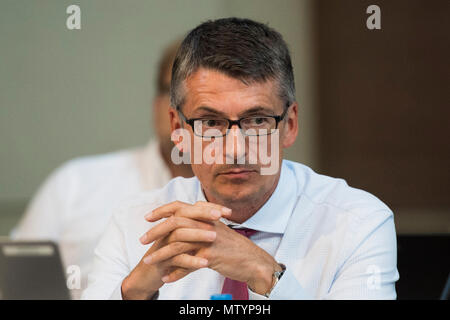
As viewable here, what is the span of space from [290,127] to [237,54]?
0.19 metres

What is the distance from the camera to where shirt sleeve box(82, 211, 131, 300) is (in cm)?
124

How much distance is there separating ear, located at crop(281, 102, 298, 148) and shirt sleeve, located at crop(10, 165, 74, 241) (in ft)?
4.33

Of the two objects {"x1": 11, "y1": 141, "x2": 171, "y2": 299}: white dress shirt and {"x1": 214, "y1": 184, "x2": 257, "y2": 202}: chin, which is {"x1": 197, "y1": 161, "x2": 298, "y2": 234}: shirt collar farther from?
{"x1": 11, "y1": 141, "x2": 171, "y2": 299}: white dress shirt

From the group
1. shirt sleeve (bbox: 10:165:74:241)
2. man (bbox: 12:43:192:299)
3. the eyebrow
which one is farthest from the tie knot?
shirt sleeve (bbox: 10:165:74:241)

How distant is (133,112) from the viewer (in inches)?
80.7

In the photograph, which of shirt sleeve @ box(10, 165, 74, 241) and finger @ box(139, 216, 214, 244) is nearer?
finger @ box(139, 216, 214, 244)

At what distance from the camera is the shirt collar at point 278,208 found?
120 centimetres

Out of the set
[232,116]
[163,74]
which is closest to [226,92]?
[232,116]

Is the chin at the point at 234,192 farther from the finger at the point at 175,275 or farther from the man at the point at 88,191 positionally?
the man at the point at 88,191

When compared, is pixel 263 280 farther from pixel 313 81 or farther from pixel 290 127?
pixel 313 81

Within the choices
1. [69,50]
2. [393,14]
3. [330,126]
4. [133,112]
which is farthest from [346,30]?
[133,112]

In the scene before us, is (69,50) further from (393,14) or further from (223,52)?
(393,14)

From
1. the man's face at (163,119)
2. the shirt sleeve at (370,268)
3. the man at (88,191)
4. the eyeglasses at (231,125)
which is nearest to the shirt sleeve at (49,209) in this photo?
the man at (88,191)

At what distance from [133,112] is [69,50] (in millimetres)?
538
